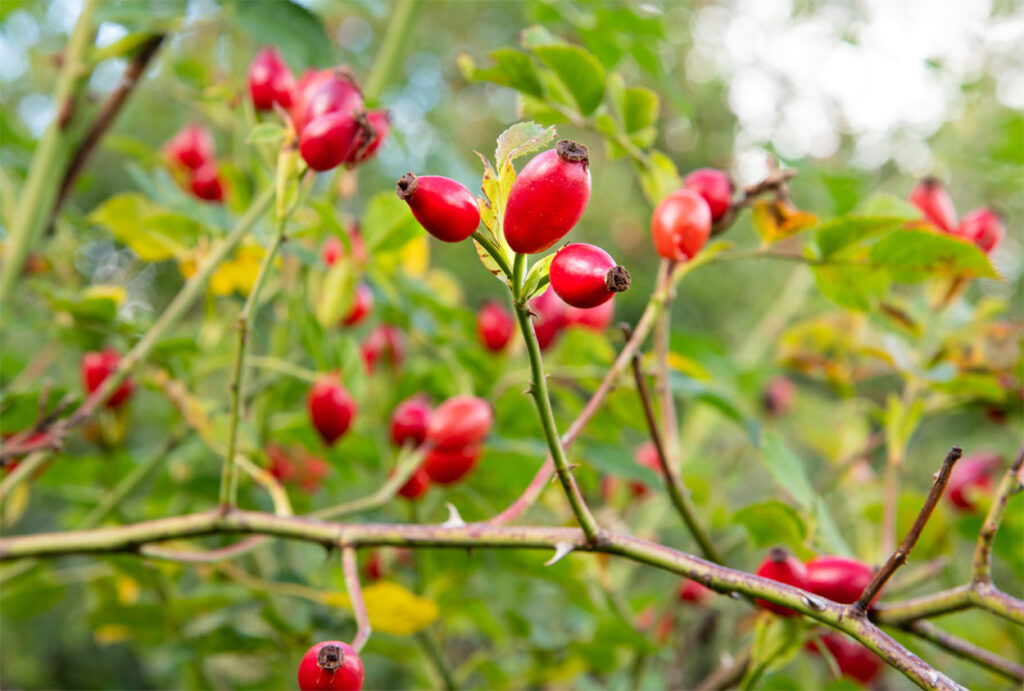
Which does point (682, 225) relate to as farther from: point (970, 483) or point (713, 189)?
point (970, 483)

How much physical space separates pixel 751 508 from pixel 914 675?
9.8 inches

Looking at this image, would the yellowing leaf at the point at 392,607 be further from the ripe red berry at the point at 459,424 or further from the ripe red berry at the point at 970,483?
the ripe red berry at the point at 970,483

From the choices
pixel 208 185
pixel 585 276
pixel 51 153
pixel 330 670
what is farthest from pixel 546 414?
pixel 208 185

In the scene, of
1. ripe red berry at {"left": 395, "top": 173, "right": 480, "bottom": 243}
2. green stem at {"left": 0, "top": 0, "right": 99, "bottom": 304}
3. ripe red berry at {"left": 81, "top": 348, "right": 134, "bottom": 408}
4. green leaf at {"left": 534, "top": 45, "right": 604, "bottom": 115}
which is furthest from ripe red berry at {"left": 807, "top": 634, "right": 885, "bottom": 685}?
green stem at {"left": 0, "top": 0, "right": 99, "bottom": 304}

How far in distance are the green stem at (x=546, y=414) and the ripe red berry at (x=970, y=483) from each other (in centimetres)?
74

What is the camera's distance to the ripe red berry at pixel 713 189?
2.20 feet

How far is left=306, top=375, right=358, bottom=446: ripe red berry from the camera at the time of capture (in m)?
0.83

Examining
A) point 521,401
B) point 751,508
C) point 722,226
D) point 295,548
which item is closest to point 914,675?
point 751,508

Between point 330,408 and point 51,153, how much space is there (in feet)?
1.52

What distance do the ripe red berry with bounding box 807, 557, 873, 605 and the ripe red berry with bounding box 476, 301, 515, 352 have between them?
59 cm

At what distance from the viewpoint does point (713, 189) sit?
0.67 meters

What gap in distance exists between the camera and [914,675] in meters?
0.34

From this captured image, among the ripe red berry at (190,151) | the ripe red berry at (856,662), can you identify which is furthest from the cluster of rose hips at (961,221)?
the ripe red berry at (190,151)

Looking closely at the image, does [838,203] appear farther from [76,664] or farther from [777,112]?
[76,664]
